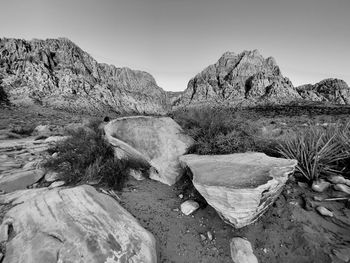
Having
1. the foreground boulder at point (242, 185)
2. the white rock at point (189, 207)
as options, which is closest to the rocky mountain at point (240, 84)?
the foreground boulder at point (242, 185)

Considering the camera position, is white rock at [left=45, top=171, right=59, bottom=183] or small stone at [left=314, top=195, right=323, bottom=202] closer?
small stone at [left=314, top=195, right=323, bottom=202]

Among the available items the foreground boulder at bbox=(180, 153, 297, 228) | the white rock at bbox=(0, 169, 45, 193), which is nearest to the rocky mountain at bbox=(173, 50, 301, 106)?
the foreground boulder at bbox=(180, 153, 297, 228)

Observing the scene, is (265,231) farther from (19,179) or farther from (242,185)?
(19,179)

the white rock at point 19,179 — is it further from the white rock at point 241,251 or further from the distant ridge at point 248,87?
the distant ridge at point 248,87

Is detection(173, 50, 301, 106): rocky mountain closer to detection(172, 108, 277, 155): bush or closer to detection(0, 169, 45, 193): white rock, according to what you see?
detection(172, 108, 277, 155): bush

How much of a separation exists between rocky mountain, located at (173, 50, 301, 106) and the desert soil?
90995 mm

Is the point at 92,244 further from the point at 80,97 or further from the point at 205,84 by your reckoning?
the point at 205,84

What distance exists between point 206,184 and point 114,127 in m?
3.26

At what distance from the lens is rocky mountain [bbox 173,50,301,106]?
321 feet

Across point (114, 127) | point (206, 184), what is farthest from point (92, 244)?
point (114, 127)

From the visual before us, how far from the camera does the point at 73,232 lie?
89.2 inches

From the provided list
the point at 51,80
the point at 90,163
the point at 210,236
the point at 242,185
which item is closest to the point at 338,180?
the point at 242,185

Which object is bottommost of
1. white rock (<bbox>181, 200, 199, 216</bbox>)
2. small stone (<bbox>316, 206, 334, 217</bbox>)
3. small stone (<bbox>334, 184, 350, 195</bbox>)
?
white rock (<bbox>181, 200, 199, 216</bbox>)

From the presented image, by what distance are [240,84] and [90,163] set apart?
13875 cm
